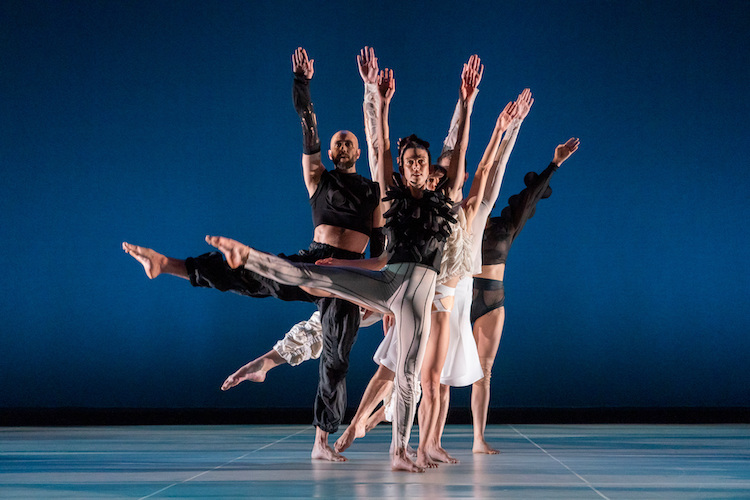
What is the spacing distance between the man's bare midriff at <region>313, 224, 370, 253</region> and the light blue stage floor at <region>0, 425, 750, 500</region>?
0.89 metres

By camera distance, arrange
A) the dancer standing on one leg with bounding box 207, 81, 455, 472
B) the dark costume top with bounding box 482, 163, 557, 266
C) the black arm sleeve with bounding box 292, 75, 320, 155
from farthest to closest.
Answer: the dark costume top with bounding box 482, 163, 557, 266, the black arm sleeve with bounding box 292, 75, 320, 155, the dancer standing on one leg with bounding box 207, 81, 455, 472

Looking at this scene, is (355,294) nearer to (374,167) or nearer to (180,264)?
(180,264)

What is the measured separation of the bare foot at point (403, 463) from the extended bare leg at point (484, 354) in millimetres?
979

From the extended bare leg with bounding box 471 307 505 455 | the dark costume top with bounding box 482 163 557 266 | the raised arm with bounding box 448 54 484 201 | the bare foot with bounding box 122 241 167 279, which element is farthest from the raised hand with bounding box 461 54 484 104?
the bare foot with bounding box 122 241 167 279

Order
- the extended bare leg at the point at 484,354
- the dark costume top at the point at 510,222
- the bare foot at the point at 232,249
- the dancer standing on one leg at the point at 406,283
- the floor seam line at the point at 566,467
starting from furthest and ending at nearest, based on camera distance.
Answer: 1. the dark costume top at the point at 510,222
2. the extended bare leg at the point at 484,354
3. the dancer standing on one leg at the point at 406,283
4. the bare foot at the point at 232,249
5. the floor seam line at the point at 566,467

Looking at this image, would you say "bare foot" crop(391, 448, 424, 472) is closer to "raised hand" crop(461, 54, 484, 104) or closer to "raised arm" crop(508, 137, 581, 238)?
"raised hand" crop(461, 54, 484, 104)

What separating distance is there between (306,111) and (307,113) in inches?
0.4

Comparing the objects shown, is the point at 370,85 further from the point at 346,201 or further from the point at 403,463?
the point at 403,463

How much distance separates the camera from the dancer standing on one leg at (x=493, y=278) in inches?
153

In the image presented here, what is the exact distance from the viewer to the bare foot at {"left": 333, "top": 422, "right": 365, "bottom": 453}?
354cm

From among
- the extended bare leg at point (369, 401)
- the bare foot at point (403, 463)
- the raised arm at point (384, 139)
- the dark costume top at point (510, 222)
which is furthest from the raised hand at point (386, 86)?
the bare foot at point (403, 463)

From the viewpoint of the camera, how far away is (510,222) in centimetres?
405

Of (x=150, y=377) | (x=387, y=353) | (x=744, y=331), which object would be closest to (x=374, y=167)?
(x=387, y=353)

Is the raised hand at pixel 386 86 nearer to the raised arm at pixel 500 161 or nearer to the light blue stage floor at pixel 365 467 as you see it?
the raised arm at pixel 500 161
